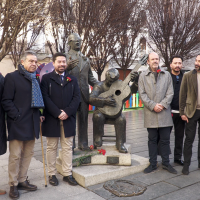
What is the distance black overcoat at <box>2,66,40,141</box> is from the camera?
296 cm

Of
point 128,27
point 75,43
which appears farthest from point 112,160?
point 128,27

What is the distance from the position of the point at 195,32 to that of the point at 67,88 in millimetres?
10082

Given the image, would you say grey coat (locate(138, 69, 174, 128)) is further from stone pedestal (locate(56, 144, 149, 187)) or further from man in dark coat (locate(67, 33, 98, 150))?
man in dark coat (locate(67, 33, 98, 150))

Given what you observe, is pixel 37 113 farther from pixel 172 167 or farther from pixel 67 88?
pixel 172 167

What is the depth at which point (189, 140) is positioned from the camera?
12.5 feet

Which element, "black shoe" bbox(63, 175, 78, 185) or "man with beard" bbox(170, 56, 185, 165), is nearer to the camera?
"black shoe" bbox(63, 175, 78, 185)

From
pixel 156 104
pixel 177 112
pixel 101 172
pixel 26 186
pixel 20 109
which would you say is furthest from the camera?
pixel 177 112

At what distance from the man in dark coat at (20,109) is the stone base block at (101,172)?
28.3 inches

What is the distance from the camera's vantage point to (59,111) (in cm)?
323

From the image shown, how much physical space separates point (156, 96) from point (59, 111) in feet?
5.29

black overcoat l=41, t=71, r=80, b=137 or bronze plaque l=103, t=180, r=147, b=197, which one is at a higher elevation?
black overcoat l=41, t=71, r=80, b=137

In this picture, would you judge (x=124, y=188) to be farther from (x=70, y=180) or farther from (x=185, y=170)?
(x=185, y=170)

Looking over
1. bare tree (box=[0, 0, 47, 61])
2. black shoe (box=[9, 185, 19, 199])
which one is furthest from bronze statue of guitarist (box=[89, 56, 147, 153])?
bare tree (box=[0, 0, 47, 61])

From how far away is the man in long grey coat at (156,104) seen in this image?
12.3 feet
